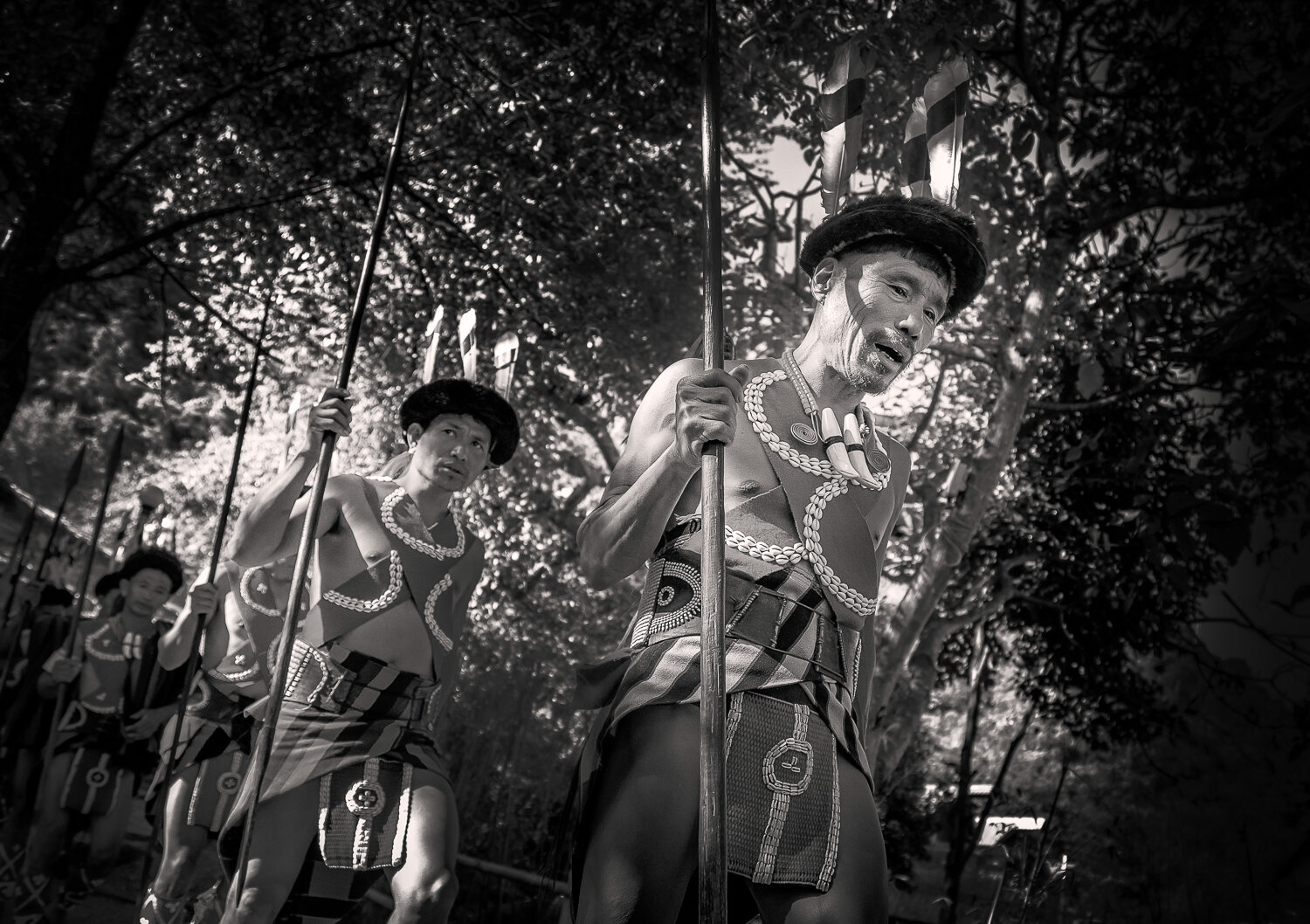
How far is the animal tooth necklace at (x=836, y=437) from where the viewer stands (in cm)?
239

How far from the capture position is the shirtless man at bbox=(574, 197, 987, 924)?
1.96 meters

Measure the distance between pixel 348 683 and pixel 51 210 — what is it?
4.13 metres

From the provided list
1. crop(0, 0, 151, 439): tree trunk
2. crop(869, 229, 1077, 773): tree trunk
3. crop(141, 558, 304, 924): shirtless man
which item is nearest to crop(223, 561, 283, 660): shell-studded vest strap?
crop(141, 558, 304, 924): shirtless man

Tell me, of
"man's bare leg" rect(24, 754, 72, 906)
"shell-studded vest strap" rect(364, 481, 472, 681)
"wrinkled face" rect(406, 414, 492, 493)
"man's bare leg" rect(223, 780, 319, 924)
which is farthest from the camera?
"man's bare leg" rect(24, 754, 72, 906)

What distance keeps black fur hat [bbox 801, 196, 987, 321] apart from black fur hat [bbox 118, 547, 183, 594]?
5.20 m

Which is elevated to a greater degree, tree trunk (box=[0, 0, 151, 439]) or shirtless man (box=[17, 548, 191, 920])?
tree trunk (box=[0, 0, 151, 439])

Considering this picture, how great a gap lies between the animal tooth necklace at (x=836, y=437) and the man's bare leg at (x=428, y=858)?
1.80 metres

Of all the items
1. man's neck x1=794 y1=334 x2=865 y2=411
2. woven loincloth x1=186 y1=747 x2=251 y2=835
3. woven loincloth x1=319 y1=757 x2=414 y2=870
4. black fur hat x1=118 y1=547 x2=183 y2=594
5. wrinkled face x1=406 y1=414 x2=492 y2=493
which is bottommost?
woven loincloth x1=319 y1=757 x2=414 y2=870

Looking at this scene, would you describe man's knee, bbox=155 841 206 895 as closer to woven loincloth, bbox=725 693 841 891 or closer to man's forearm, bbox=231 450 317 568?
man's forearm, bbox=231 450 317 568

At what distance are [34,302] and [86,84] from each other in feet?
4.24

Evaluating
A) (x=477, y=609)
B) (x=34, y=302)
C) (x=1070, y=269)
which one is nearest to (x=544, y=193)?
(x=34, y=302)

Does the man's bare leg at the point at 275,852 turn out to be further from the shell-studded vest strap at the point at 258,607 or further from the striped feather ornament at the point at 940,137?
the striped feather ornament at the point at 940,137

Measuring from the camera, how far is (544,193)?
23.0 feet

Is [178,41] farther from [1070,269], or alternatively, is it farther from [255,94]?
[1070,269]
